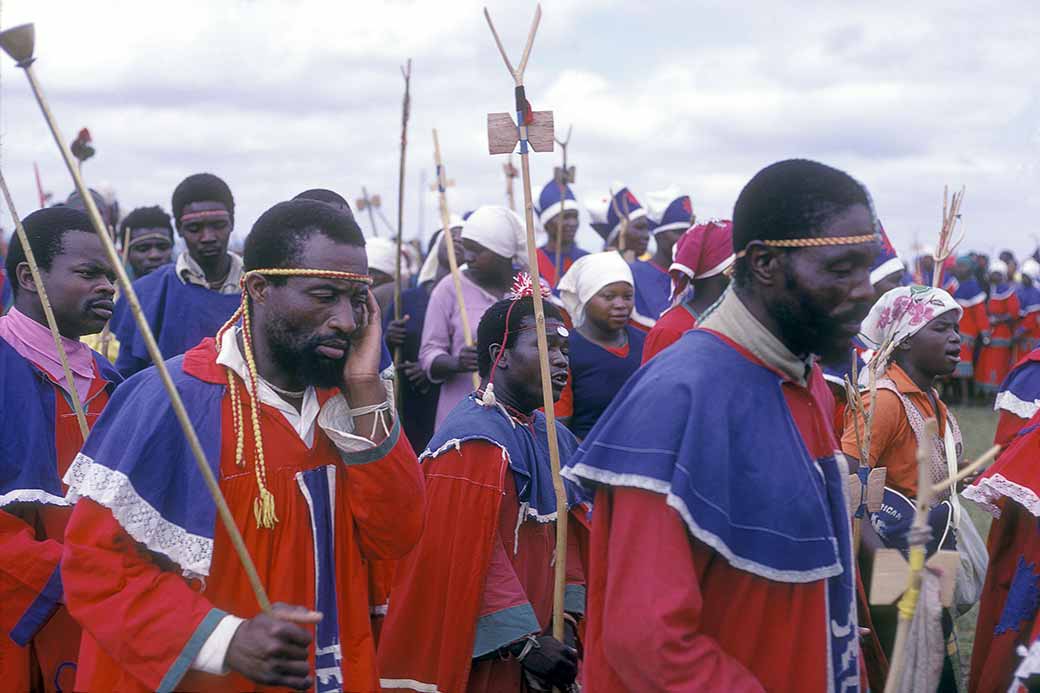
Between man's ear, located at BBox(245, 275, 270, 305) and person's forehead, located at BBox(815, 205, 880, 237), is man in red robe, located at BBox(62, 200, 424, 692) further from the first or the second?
person's forehead, located at BBox(815, 205, 880, 237)

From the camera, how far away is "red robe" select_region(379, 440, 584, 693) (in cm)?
409

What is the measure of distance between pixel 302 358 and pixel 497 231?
4.37 meters

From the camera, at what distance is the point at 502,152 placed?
4090 millimetres

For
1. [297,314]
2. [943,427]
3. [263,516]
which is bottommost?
[943,427]

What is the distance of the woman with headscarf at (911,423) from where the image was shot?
195 inches

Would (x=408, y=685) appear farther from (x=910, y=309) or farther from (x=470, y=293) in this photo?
(x=470, y=293)

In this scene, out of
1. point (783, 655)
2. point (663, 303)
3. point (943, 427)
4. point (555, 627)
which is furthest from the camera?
point (663, 303)

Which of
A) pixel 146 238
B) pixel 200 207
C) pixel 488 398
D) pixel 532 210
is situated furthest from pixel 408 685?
pixel 146 238

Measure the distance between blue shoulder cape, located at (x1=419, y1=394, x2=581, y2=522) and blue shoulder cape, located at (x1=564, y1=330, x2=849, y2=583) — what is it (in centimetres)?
161

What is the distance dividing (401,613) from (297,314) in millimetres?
1586

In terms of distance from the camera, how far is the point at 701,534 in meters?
2.47

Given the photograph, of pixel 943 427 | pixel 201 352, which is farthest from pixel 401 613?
pixel 943 427

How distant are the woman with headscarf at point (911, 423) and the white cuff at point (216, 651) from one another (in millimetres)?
2744

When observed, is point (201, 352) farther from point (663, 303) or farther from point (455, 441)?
point (663, 303)
